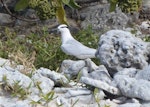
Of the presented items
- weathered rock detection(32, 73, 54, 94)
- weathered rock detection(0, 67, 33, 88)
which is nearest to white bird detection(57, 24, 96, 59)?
weathered rock detection(32, 73, 54, 94)

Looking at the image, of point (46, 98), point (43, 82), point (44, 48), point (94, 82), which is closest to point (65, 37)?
point (44, 48)

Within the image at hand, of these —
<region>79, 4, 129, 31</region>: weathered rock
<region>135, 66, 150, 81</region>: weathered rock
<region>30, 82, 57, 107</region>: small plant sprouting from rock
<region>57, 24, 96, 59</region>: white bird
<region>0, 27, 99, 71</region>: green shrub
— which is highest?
<region>135, 66, 150, 81</region>: weathered rock

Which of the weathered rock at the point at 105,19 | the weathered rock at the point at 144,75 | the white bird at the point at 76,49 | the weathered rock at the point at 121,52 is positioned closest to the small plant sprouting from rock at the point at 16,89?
the weathered rock at the point at 144,75

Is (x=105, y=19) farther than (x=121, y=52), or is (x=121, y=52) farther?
(x=105, y=19)

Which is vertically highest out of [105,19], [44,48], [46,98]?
[46,98]

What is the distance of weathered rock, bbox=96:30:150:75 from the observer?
3.74 meters

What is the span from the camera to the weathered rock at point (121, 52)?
374 cm

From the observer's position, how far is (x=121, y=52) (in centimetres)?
383

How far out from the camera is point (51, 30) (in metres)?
7.39

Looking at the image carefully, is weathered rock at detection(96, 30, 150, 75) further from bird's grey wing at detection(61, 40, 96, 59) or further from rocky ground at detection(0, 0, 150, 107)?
bird's grey wing at detection(61, 40, 96, 59)

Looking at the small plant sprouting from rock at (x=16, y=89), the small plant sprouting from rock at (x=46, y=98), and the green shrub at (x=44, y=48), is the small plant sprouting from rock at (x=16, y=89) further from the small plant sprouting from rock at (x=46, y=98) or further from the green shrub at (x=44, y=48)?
the green shrub at (x=44, y=48)

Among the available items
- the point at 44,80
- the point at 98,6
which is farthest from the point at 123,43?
the point at 98,6

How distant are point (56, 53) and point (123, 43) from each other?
1335mm

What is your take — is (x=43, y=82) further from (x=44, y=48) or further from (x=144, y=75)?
(x=44, y=48)
